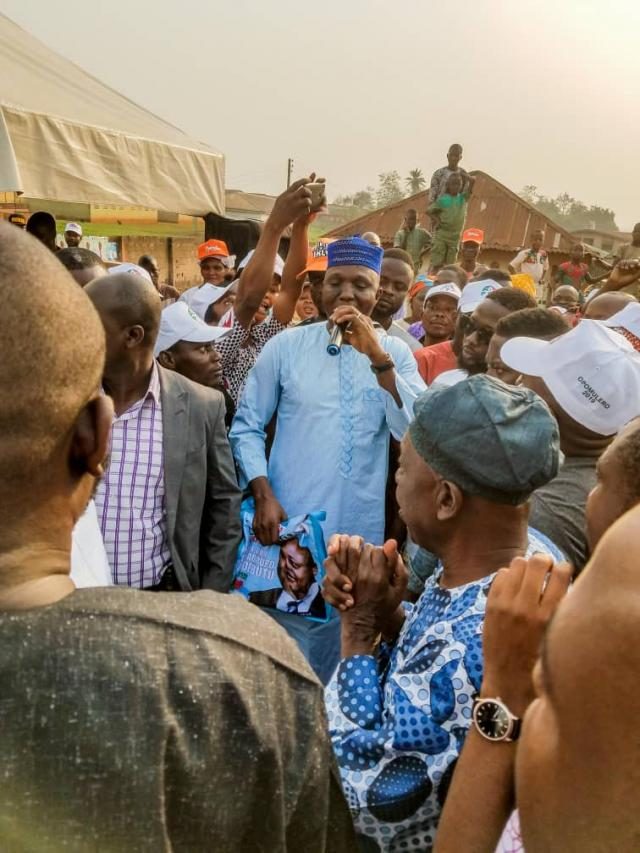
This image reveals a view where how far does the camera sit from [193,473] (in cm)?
258

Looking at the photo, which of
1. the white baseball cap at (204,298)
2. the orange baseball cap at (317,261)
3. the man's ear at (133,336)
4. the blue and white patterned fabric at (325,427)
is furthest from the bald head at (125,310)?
the white baseball cap at (204,298)

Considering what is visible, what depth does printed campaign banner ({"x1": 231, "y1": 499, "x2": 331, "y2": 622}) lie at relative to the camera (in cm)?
263

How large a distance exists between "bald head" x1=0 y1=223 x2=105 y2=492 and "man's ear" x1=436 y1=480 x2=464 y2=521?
909mm

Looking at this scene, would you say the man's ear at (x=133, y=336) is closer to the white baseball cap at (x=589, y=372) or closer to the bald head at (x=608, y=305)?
the white baseball cap at (x=589, y=372)

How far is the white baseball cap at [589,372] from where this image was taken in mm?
2168

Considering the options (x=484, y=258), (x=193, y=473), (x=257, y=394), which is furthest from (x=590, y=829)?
(x=484, y=258)

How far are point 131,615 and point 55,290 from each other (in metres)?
0.44

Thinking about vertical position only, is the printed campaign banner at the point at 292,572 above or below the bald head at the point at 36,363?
below

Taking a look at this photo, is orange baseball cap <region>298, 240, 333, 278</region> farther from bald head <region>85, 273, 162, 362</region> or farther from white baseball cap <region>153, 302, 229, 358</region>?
bald head <region>85, 273, 162, 362</region>

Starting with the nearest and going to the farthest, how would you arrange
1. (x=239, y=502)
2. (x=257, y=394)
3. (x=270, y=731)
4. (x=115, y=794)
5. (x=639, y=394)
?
1. (x=115, y=794)
2. (x=270, y=731)
3. (x=639, y=394)
4. (x=239, y=502)
5. (x=257, y=394)

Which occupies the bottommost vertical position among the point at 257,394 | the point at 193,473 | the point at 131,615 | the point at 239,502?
the point at 239,502

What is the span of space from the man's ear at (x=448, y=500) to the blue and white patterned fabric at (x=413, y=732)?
0.17 meters

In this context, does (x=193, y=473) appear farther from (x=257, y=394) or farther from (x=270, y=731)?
(x=270, y=731)

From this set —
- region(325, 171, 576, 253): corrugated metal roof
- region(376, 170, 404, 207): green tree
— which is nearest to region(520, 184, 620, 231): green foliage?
region(376, 170, 404, 207): green tree
